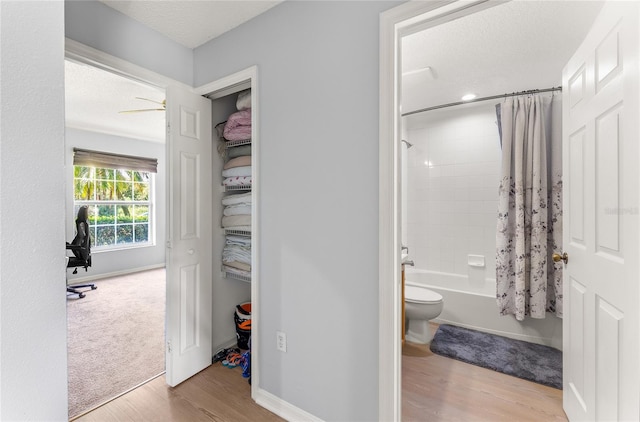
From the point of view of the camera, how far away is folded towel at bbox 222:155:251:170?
7.18 ft

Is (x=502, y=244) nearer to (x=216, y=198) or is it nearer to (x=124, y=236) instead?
(x=216, y=198)

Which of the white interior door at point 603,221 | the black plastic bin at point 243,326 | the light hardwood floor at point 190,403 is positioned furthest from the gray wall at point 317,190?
the white interior door at point 603,221

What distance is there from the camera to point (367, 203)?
144 centimetres

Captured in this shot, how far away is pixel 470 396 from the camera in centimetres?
191

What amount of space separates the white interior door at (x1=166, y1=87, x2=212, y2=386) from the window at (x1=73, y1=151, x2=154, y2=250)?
146 inches

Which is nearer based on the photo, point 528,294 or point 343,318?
point 343,318

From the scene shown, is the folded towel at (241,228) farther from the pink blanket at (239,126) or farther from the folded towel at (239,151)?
the pink blanket at (239,126)

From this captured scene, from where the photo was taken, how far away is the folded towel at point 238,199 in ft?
7.22

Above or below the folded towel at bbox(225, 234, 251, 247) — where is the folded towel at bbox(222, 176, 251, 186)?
above

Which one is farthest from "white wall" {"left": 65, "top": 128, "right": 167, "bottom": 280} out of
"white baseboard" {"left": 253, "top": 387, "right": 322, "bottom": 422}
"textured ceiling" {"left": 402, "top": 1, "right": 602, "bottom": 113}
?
"textured ceiling" {"left": 402, "top": 1, "right": 602, "bottom": 113}

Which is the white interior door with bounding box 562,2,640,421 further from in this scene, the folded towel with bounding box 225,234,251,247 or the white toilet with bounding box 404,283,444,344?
the folded towel with bounding box 225,234,251,247

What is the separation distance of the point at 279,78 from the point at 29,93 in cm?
126

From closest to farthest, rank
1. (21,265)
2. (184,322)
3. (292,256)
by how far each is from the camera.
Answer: (21,265), (292,256), (184,322)

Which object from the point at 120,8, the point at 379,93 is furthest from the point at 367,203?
the point at 120,8
